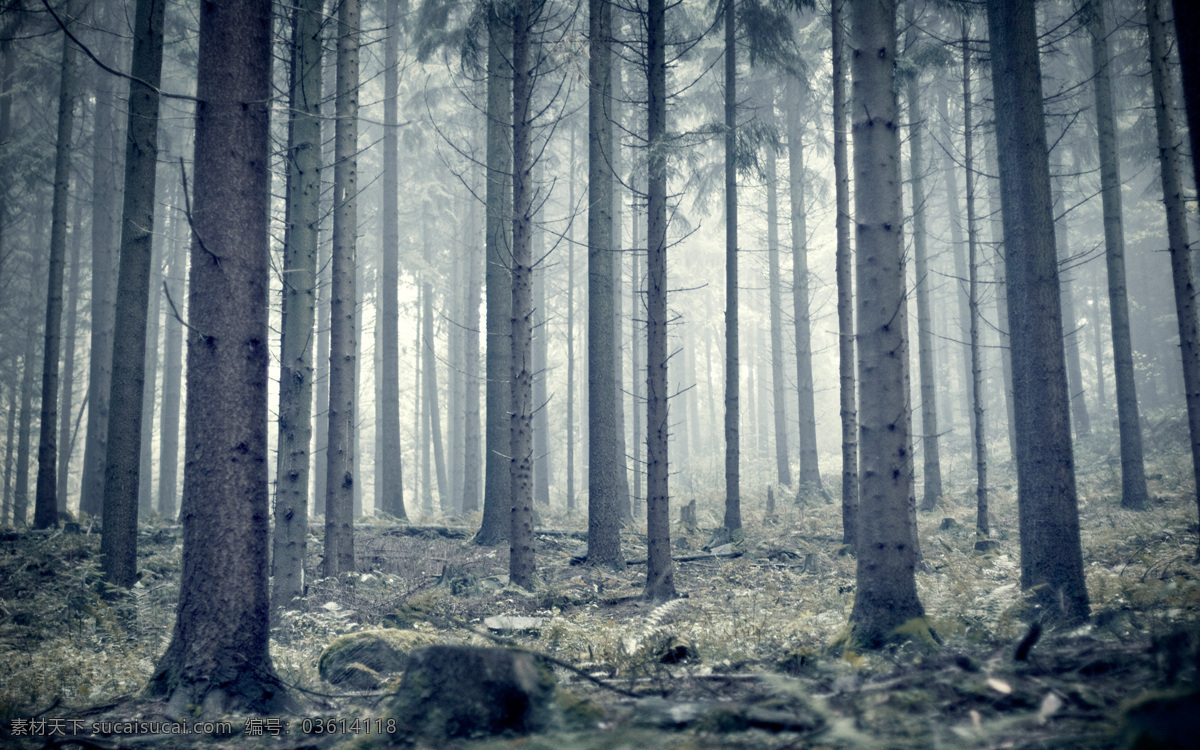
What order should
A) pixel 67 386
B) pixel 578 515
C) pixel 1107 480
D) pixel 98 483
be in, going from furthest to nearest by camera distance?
pixel 67 386 → pixel 578 515 → pixel 1107 480 → pixel 98 483

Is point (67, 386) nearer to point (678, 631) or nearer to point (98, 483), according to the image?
point (98, 483)

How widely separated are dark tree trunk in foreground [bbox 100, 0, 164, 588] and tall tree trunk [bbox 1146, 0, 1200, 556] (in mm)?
14132

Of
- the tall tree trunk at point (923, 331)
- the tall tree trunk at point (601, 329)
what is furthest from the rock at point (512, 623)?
the tall tree trunk at point (923, 331)

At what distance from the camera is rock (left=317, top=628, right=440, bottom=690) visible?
4891mm

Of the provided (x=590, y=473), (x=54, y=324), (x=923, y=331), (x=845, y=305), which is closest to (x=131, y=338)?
(x=54, y=324)

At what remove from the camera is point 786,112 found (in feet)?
62.1

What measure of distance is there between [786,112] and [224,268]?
58.7 feet

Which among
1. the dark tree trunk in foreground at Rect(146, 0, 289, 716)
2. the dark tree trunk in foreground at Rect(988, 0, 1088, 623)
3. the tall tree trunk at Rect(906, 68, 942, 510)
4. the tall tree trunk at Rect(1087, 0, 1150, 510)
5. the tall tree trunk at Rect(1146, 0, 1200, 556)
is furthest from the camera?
the tall tree trunk at Rect(906, 68, 942, 510)

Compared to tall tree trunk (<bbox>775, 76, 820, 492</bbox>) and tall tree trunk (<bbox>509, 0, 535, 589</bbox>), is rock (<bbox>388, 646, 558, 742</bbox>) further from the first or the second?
tall tree trunk (<bbox>775, 76, 820, 492</bbox>)

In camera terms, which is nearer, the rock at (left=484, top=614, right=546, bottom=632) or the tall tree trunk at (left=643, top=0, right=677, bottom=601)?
the rock at (left=484, top=614, right=546, bottom=632)

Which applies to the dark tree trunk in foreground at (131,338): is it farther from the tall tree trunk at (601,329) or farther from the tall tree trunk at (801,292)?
the tall tree trunk at (801,292)

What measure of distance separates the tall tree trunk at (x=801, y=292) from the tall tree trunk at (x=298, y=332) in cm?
1280

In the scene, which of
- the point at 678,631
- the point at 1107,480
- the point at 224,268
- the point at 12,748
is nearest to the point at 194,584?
the point at 12,748

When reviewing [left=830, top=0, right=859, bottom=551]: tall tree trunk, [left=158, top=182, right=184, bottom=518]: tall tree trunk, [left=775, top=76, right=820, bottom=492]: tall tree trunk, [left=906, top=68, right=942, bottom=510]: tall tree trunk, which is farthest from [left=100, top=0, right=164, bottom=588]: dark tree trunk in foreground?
[left=775, top=76, right=820, bottom=492]: tall tree trunk
